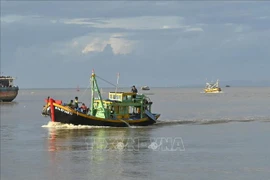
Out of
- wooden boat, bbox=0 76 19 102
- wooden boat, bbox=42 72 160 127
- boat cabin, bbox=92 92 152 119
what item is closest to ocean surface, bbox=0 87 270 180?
wooden boat, bbox=42 72 160 127

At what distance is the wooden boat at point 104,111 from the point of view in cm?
5084

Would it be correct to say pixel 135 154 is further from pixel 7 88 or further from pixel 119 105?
pixel 7 88

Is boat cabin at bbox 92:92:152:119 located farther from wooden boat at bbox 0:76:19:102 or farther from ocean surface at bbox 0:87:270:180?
wooden boat at bbox 0:76:19:102

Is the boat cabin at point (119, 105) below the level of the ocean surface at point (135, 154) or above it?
above

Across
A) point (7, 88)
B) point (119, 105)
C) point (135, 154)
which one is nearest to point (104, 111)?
point (119, 105)

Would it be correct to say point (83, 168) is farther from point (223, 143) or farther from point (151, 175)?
point (223, 143)

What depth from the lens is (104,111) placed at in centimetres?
5109

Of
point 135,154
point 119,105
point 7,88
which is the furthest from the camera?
point 7,88

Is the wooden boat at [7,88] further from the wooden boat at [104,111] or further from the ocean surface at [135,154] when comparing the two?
the ocean surface at [135,154]

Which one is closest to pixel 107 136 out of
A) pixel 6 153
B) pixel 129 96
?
pixel 129 96

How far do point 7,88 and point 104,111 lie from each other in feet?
239

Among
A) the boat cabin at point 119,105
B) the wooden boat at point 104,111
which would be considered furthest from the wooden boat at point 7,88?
the boat cabin at point 119,105

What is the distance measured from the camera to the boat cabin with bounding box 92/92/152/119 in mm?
51062

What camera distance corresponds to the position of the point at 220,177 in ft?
89.8
